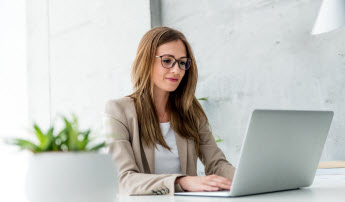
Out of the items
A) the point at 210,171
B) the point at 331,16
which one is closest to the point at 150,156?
the point at 210,171

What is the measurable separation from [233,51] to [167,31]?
4.04 feet

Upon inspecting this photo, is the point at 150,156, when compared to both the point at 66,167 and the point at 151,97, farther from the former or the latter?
the point at 66,167

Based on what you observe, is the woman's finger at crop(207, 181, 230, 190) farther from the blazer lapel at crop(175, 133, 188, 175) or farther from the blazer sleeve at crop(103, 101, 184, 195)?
the blazer lapel at crop(175, 133, 188, 175)

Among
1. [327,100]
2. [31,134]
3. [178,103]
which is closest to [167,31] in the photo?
[178,103]

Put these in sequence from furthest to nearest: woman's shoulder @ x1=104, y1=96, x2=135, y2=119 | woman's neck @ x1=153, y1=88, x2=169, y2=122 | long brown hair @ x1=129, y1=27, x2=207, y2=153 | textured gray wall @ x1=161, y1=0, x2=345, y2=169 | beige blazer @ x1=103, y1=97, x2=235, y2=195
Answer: textured gray wall @ x1=161, y1=0, x2=345, y2=169 → woman's neck @ x1=153, y1=88, x2=169, y2=122 → long brown hair @ x1=129, y1=27, x2=207, y2=153 → woman's shoulder @ x1=104, y1=96, x2=135, y2=119 → beige blazer @ x1=103, y1=97, x2=235, y2=195

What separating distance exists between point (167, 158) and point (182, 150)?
0.28 feet

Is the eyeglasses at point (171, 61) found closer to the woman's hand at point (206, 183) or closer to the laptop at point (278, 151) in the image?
the woman's hand at point (206, 183)

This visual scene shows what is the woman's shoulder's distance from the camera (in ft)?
6.06

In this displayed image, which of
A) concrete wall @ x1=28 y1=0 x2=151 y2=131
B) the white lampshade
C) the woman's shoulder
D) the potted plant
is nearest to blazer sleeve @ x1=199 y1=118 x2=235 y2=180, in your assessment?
the woman's shoulder

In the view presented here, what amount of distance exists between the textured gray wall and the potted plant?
2415 mm

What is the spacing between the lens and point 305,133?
1161 mm

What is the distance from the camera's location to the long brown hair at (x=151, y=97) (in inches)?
77.6

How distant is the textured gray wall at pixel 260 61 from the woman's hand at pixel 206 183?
1.72 meters

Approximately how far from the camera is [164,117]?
2.17m
